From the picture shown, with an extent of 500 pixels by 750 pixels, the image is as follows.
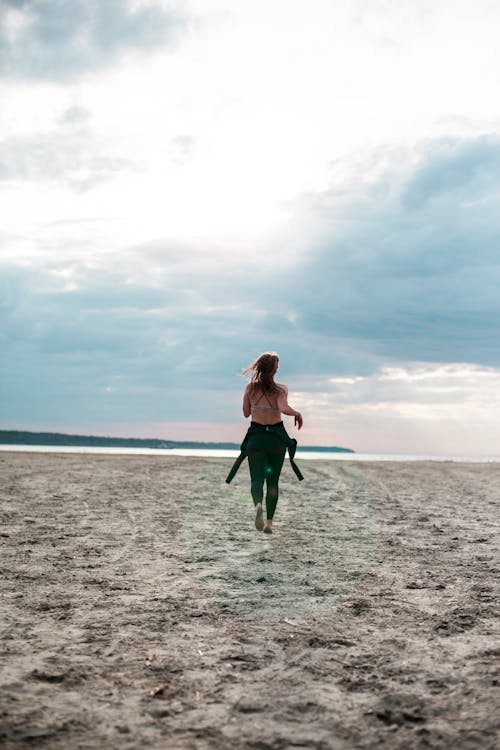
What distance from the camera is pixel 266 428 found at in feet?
31.1

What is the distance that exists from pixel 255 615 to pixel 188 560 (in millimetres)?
2351

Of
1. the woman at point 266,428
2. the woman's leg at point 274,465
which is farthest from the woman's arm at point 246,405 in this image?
the woman's leg at point 274,465

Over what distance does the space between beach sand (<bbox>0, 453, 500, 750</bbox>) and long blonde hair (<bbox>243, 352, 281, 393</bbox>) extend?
2049 mm

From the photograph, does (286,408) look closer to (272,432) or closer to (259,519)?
(272,432)

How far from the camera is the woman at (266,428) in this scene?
9.42 meters

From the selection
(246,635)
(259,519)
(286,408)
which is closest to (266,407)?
(286,408)

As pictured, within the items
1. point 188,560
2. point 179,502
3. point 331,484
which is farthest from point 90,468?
point 188,560

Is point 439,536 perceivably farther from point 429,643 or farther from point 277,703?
point 277,703

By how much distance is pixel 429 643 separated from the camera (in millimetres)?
4613

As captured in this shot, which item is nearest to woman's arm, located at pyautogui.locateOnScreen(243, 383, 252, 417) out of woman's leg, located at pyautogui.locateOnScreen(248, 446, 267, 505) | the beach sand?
woman's leg, located at pyautogui.locateOnScreen(248, 446, 267, 505)

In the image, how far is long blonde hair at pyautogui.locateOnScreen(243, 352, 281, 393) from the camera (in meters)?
9.46

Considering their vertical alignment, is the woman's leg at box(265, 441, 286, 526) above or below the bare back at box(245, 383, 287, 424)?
below

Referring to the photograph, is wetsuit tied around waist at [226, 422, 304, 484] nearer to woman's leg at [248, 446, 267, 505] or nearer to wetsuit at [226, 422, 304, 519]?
wetsuit at [226, 422, 304, 519]

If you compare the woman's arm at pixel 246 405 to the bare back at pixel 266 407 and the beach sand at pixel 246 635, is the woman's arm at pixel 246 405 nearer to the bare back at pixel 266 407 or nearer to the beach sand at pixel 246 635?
the bare back at pixel 266 407
